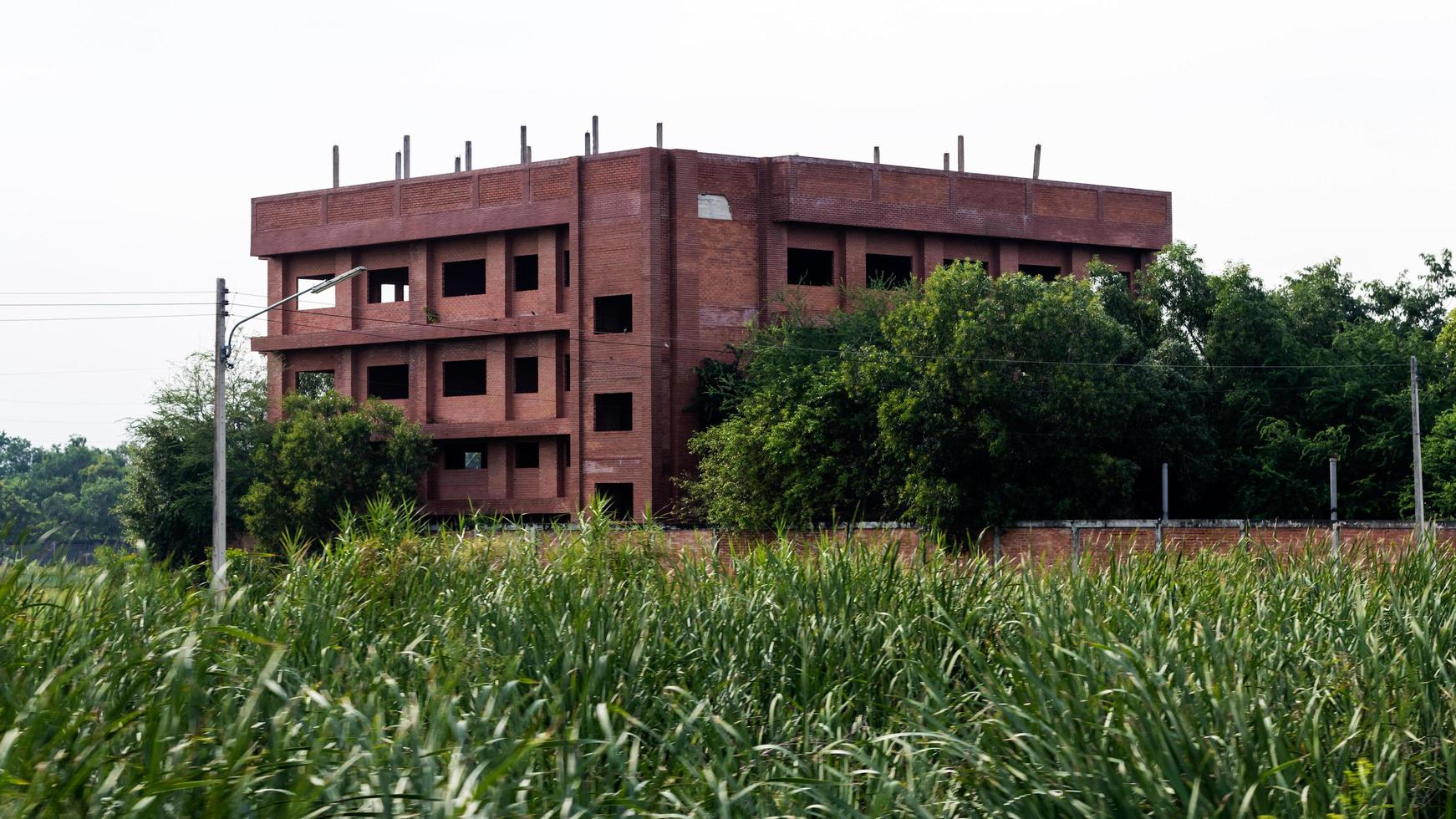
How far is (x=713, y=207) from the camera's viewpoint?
39.0 m

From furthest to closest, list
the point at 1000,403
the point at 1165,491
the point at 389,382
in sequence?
the point at 389,382, the point at 1165,491, the point at 1000,403

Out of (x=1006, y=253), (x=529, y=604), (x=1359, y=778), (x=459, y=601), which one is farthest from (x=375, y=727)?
(x=1006, y=253)

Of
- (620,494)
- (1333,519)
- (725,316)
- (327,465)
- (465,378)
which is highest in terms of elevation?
(725,316)

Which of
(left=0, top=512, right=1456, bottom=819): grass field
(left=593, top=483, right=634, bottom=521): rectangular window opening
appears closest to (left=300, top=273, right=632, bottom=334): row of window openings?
(left=593, top=483, right=634, bottom=521): rectangular window opening

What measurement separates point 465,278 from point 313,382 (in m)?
5.00

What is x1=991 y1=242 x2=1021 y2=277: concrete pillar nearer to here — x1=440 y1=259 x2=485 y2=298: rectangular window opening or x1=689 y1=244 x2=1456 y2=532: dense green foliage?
x1=689 y1=244 x2=1456 y2=532: dense green foliage

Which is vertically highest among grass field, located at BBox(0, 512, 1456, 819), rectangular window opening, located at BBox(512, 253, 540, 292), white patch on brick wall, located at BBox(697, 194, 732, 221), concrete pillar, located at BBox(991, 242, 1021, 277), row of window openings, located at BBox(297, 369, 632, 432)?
white patch on brick wall, located at BBox(697, 194, 732, 221)

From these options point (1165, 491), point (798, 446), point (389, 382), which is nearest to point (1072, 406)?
point (1165, 491)

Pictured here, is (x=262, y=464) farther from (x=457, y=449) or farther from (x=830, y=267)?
(x=830, y=267)

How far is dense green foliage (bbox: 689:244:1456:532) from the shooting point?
30766 millimetres

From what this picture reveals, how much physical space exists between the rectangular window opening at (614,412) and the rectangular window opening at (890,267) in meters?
7.03

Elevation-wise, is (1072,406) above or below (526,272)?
below

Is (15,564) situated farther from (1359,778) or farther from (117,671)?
(1359,778)

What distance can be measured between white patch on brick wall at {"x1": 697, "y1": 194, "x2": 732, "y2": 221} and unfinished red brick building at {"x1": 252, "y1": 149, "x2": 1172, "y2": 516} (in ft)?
0.15
